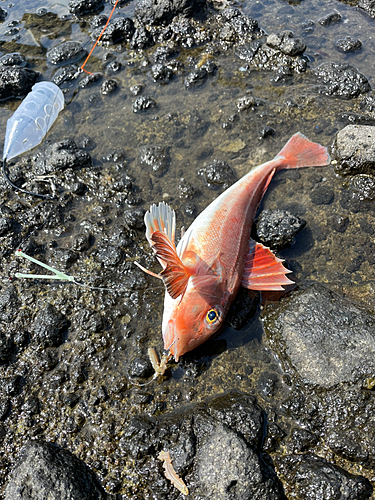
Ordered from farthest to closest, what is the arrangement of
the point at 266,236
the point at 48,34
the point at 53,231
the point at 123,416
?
the point at 48,34 < the point at 53,231 < the point at 266,236 < the point at 123,416

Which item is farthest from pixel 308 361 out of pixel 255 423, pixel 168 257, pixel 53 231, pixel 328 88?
pixel 328 88

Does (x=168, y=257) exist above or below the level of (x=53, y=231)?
above

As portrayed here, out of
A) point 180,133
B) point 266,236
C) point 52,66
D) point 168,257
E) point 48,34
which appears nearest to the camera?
point 168,257

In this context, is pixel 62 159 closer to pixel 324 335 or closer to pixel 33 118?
pixel 33 118

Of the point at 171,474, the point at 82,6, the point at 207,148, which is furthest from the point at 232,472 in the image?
the point at 82,6

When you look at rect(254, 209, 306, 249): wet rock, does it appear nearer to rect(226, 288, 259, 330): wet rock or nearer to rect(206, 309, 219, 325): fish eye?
rect(226, 288, 259, 330): wet rock

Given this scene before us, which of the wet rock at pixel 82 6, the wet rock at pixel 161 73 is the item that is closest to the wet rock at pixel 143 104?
the wet rock at pixel 161 73

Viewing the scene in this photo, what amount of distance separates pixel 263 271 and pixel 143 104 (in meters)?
3.91

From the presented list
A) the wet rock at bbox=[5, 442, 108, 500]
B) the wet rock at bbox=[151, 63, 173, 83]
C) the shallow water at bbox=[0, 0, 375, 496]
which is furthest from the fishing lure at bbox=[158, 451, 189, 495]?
the wet rock at bbox=[151, 63, 173, 83]

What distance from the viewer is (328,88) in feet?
20.8

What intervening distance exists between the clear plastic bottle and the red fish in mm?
3054

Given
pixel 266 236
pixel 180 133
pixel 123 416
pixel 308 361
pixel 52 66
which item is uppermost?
pixel 52 66

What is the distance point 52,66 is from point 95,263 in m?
4.88

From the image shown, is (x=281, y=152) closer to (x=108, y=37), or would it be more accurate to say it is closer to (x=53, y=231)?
(x=53, y=231)
